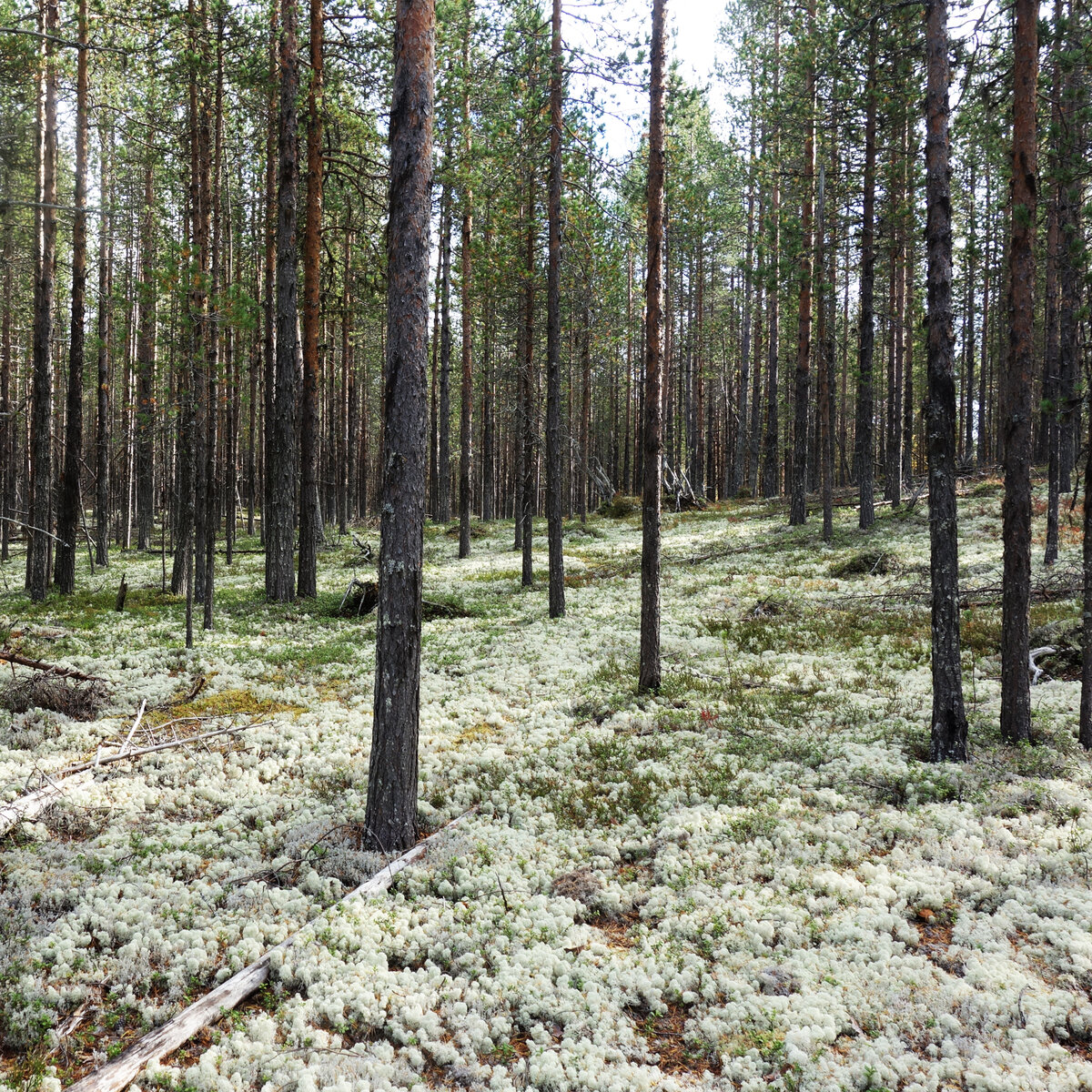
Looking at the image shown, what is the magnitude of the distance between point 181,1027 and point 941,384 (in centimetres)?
847

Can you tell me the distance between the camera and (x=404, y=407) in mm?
5926

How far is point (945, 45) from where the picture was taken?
23.5 ft

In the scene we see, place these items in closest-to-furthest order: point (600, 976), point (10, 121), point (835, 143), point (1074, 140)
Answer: point (600, 976), point (10, 121), point (1074, 140), point (835, 143)

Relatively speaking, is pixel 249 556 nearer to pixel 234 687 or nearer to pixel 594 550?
pixel 594 550

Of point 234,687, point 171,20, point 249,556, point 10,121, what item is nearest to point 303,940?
point 234,687

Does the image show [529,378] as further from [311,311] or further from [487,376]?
[487,376]

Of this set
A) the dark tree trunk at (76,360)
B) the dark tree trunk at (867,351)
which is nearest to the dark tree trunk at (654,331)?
the dark tree trunk at (867,351)

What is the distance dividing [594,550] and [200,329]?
1511 cm

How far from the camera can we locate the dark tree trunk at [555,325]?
44.7 ft

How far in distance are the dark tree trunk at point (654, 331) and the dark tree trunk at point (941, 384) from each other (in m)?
3.41

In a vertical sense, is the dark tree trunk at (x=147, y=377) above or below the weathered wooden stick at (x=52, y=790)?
above

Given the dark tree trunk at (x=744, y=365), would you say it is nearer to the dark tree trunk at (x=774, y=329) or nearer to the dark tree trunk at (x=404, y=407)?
the dark tree trunk at (x=774, y=329)

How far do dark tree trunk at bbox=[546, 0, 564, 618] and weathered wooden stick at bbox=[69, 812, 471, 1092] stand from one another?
1004 centimetres

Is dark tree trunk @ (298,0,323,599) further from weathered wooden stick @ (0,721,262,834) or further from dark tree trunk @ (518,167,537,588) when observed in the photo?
weathered wooden stick @ (0,721,262,834)
